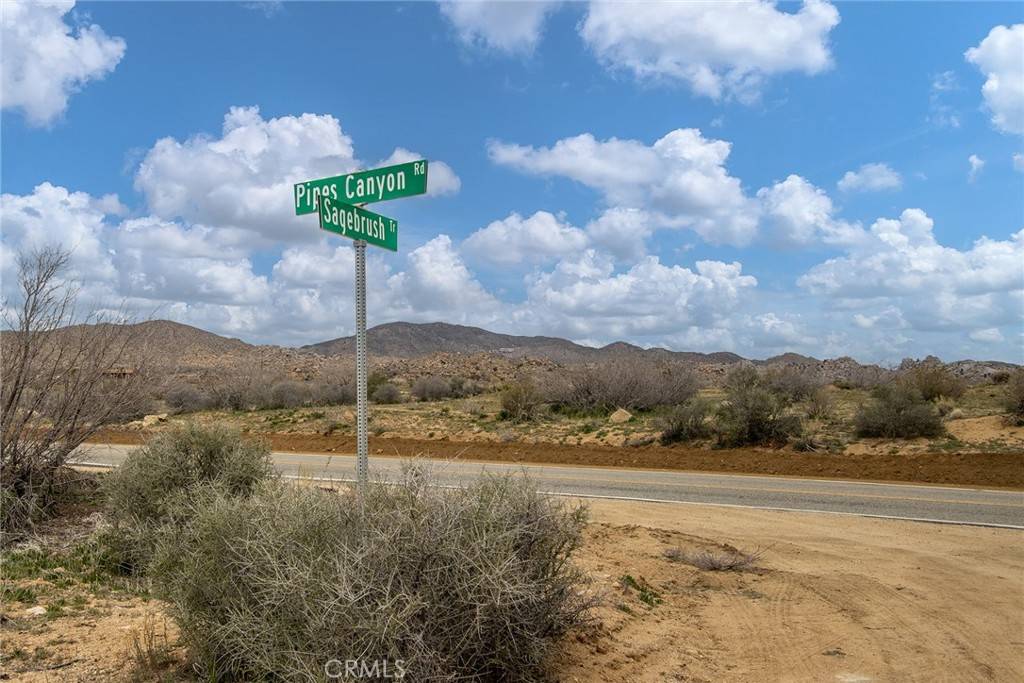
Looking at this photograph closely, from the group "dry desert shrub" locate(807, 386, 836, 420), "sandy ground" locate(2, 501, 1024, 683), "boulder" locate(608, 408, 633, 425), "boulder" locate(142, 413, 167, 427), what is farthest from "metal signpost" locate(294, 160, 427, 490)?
"boulder" locate(142, 413, 167, 427)

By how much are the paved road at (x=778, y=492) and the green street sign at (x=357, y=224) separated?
5387 millimetres

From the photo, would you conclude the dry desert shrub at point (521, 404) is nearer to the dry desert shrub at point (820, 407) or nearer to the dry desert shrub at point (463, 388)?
the dry desert shrub at point (820, 407)

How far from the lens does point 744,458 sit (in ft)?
65.3

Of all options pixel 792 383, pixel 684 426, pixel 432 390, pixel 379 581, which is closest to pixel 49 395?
pixel 379 581

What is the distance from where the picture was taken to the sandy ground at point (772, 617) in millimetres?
5453

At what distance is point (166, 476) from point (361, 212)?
361cm

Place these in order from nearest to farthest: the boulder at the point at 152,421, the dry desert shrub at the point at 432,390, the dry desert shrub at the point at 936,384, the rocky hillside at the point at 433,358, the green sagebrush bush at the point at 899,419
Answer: the rocky hillside at the point at 433,358 → the green sagebrush bush at the point at 899,419 → the boulder at the point at 152,421 → the dry desert shrub at the point at 936,384 → the dry desert shrub at the point at 432,390

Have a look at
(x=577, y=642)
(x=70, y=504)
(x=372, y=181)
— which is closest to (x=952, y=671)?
(x=577, y=642)

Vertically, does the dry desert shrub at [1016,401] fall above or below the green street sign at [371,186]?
below

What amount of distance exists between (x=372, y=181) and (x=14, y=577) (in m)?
4.89

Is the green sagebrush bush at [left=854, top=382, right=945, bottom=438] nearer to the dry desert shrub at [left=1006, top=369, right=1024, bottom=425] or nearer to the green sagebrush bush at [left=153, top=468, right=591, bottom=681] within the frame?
the dry desert shrub at [left=1006, top=369, right=1024, bottom=425]

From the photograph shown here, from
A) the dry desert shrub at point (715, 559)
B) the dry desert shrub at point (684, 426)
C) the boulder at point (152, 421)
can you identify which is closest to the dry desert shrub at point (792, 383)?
the dry desert shrub at point (684, 426)

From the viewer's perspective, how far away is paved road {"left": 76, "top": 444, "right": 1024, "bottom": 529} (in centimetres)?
1291

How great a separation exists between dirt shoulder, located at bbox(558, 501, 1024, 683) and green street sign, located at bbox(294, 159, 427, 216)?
153 inches
